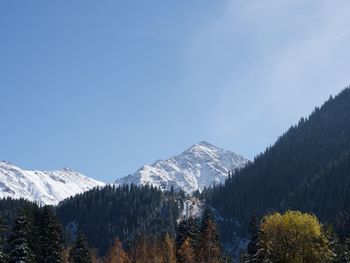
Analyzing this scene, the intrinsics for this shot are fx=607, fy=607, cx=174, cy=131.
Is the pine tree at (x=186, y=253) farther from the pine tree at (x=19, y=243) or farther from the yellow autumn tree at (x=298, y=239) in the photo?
the pine tree at (x=19, y=243)

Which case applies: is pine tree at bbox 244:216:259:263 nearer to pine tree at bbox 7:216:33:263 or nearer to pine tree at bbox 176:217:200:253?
pine tree at bbox 176:217:200:253

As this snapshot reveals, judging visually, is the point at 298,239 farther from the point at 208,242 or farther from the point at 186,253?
the point at 186,253

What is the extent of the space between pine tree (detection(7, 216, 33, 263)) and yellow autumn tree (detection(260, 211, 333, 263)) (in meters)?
53.8

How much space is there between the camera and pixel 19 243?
63.7 meters

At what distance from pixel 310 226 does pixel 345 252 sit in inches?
458

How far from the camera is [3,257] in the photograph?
59.4 meters

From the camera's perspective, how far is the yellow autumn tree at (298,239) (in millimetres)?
107875

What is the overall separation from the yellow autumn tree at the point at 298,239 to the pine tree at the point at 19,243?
176ft

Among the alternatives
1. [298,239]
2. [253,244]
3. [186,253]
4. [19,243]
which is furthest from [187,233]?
[19,243]

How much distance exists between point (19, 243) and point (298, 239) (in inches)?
2399

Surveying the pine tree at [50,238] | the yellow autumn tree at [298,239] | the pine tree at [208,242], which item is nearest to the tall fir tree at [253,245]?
the pine tree at [208,242]

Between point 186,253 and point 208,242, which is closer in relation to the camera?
point 186,253

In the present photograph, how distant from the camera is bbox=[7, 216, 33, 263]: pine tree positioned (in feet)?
206

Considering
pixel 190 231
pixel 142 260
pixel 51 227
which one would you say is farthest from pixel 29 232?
pixel 142 260
